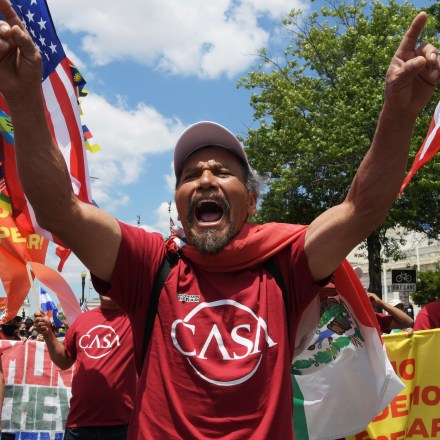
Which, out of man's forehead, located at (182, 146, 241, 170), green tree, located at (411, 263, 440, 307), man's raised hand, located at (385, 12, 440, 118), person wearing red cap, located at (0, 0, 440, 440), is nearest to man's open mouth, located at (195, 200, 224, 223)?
person wearing red cap, located at (0, 0, 440, 440)

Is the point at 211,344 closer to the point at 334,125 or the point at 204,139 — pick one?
the point at 204,139

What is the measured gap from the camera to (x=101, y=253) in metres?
1.96

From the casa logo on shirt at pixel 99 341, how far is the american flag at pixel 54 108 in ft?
2.65

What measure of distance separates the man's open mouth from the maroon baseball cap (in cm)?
27

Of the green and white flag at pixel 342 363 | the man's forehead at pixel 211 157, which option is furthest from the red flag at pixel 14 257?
the man's forehead at pixel 211 157

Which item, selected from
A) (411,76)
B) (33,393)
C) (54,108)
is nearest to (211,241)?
(411,76)

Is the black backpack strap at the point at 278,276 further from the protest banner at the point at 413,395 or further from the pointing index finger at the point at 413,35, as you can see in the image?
the protest banner at the point at 413,395

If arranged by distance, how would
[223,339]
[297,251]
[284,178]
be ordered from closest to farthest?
[223,339] → [297,251] → [284,178]

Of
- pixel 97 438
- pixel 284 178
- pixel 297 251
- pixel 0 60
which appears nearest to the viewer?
pixel 0 60

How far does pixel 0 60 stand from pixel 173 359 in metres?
1.05

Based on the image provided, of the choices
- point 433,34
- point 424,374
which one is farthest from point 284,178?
point 424,374

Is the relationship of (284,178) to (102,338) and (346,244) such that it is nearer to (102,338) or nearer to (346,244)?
(102,338)

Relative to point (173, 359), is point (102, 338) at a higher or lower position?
higher

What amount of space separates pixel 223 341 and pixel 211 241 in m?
0.37
